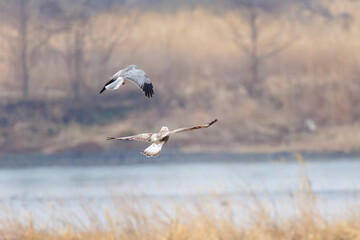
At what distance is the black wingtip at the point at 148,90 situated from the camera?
3.03 m

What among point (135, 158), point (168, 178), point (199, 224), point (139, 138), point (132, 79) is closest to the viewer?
point (139, 138)

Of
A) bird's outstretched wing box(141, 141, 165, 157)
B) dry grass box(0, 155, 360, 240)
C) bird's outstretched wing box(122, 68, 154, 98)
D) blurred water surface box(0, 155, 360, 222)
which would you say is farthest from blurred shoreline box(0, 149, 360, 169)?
bird's outstretched wing box(141, 141, 165, 157)

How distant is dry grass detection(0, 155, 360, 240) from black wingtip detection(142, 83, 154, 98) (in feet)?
19.8

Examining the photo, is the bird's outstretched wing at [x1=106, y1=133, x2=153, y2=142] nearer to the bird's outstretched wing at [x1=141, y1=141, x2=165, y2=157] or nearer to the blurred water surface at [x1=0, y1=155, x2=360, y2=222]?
the bird's outstretched wing at [x1=141, y1=141, x2=165, y2=157]

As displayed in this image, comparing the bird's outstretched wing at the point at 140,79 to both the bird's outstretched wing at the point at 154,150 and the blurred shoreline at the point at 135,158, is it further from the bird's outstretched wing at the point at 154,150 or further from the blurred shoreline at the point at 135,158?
the blurred shoreline at the point at 135,158

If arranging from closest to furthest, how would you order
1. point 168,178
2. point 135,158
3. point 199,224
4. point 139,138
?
1. point 139,138
2. point 199,224
3. point 168,178
4. point 135,158

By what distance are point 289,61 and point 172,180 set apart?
8.06 meters

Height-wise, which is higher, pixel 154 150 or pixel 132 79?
pixel 132 79

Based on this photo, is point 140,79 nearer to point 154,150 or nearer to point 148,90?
point 148,90

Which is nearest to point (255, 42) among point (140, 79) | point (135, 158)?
point (135, 158)

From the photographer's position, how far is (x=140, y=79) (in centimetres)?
312

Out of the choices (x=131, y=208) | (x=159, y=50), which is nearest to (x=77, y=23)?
(x=159, y=50)

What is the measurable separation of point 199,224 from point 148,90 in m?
6.26

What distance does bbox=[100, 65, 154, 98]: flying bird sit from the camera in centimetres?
304
